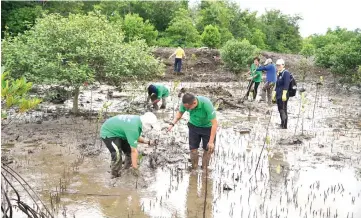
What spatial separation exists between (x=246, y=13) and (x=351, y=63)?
2412 cm

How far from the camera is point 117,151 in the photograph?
6.31 metres

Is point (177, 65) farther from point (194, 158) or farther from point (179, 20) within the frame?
point (194, 158)

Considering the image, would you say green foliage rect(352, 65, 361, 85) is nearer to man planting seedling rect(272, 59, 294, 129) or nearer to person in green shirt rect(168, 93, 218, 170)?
man planting seedling rect(272, 59, 294, 129)

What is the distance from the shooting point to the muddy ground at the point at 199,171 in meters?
5.89

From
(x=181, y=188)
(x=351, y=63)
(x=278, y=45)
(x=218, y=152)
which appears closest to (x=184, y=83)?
(x=351, y=63)

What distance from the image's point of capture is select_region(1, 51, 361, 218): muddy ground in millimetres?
5887

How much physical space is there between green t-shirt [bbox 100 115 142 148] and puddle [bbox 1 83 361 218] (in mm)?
775

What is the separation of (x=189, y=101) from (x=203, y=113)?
1.46 feet

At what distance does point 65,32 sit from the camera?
9883mm

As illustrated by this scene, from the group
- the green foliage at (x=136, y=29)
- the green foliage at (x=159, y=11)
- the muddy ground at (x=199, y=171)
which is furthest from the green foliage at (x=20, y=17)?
the muddy ground at (x=199, y=171)

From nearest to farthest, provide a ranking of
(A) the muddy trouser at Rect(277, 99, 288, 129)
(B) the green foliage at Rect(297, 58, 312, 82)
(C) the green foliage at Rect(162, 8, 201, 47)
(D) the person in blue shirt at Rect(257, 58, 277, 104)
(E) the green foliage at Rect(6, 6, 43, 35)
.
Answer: (A) the muddy trouser at Rect(277, 99, 288, 129)
(D) the person in blue shirt at Rect(257, 58, 277, 104)
(B) the green foliage at Rect(297, 58, 312, 82)
(E) the green foliage at Rect(6, 6, 43, 35)
(C) the green foliage at Rect(162, 8, 201, 47)

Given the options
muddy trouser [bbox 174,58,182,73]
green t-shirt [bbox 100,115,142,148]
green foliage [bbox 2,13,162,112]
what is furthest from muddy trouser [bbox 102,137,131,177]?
muddy trouser [bbox 174,58,182,73]

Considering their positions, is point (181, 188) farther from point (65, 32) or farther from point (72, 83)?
point (65, 32)

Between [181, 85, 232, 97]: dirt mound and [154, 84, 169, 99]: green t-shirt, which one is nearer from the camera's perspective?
[154, 84, 169, 99]: green t-shirt
